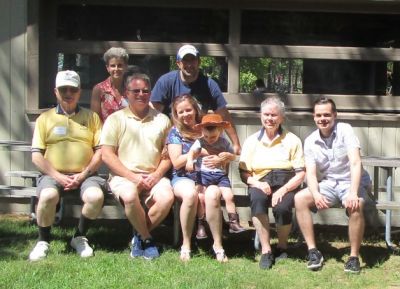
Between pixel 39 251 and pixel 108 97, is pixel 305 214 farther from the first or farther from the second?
pixel 39 251

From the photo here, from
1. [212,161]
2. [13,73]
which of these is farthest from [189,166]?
[13,73]

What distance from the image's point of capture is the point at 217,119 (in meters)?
4.94

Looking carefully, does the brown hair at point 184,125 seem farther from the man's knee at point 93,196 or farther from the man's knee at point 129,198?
the man's knee at point 93,196

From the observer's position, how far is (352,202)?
187 inches

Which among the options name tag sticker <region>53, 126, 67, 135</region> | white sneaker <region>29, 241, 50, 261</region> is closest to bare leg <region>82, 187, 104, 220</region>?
white sneaker <region>29, 241, 50, 261</region>

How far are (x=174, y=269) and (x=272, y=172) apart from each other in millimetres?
1105

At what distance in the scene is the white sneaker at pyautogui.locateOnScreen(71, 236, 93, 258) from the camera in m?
4.95

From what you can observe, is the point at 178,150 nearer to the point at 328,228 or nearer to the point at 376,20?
the point at 328,228

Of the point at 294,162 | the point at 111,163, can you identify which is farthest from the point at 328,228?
the point at 111,163

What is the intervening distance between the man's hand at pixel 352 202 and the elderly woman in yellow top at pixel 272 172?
0.41 m

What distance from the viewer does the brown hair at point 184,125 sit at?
16.6 ft

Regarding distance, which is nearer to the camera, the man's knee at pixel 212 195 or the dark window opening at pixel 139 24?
the man's knee at pixel 212 195

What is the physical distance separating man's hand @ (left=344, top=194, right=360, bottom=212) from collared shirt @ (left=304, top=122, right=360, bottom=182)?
24 cm

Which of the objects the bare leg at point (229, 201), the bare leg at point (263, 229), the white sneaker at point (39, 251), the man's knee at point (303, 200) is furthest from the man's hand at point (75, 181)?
→ the man's knee at point (303, 200)
